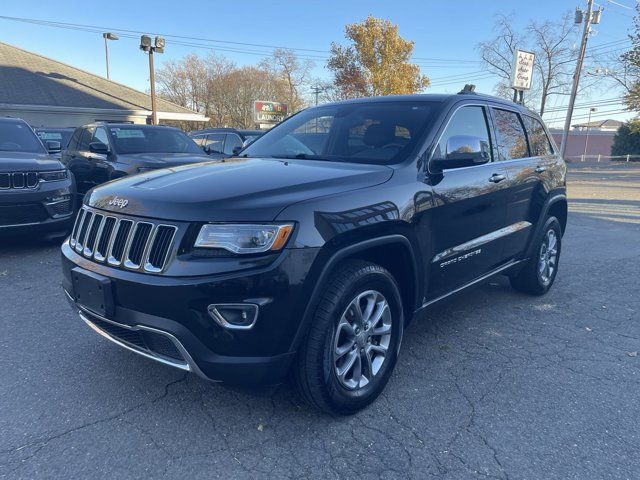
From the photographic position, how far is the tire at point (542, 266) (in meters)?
4.69

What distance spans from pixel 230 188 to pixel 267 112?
29306 millimetres

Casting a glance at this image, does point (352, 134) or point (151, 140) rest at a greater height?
point (352, 134)

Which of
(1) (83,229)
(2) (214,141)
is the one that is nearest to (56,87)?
(2) (214,141)

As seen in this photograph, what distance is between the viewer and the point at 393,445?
2.50 metres

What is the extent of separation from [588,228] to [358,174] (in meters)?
7.91

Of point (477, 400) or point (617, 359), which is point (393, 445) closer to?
point (477, 400)

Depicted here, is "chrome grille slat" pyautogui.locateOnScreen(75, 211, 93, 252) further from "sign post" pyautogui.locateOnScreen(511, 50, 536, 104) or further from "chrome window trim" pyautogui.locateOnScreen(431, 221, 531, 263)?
"sign post" pyautogui.locateOnScreen(511, 50, 536, 104)

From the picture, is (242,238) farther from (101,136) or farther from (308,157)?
(101,136)

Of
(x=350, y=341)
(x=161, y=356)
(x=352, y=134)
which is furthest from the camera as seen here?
(x=352, y=134)

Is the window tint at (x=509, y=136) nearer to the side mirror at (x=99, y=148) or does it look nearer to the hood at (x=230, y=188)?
the hood at (x=230, y=188)

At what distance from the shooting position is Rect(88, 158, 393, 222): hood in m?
2.32

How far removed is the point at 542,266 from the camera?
4855 mm

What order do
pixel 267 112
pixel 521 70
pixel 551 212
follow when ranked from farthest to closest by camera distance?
pixel 267 112 → pixel 521 70 → pixel 551 212

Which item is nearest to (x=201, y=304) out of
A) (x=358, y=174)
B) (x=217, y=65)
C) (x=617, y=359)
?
(x=358, y=174)
